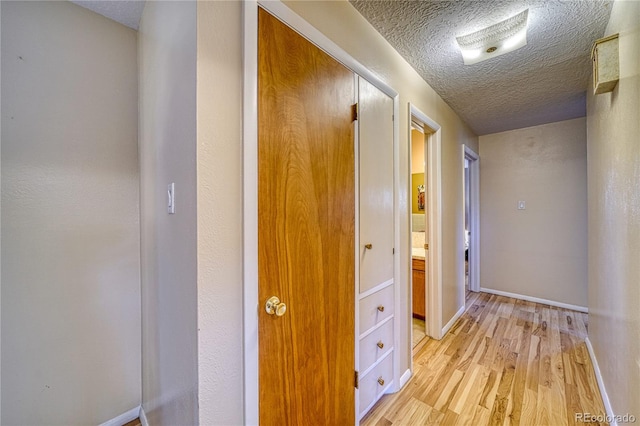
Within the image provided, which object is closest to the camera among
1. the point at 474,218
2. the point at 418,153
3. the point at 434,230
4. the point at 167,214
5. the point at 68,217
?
the point at 167,214

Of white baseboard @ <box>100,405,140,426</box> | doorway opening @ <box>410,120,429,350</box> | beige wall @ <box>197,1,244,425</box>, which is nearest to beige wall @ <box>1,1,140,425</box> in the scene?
white baseboard @ <box>100,405,140,426</box>

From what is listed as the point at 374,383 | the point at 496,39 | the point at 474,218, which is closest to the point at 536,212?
the point at 474,218

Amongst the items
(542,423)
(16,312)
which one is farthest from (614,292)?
(16,312)

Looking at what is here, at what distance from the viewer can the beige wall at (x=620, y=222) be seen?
3.74ft

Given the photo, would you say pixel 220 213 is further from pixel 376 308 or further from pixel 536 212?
pixel 536 212

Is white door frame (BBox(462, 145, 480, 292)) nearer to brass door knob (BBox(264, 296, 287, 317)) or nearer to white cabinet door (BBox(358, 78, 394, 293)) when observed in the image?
white cabinet door (BBox(358, 78, 394, 293))

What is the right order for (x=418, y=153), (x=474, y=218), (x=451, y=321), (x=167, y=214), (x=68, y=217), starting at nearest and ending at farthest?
(x=167, y=214) → (x=68, y=217) → (x=451, y=321) → (x=418, y=153) → (x=474, y=218)

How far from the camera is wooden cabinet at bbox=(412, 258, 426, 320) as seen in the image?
274cm

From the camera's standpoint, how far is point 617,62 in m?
1.29

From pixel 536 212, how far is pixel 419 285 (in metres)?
2.04

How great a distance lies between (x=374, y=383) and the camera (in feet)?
5.28

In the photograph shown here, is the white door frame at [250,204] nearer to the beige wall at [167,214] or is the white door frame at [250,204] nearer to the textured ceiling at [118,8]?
the beige wall at [167,214]

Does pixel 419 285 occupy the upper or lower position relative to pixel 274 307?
lower

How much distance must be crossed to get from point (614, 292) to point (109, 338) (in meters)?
2.97
